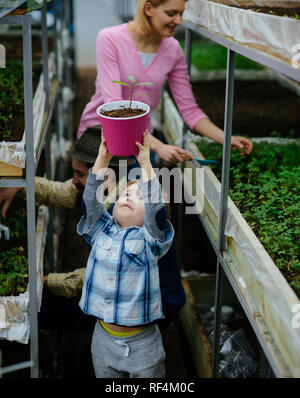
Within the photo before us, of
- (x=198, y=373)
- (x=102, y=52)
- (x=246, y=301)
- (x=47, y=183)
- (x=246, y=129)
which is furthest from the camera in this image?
(x=246, y=129)

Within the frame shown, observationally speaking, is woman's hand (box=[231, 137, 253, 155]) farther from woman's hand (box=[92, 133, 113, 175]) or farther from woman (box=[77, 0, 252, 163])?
woman's hand (box=[92, 133, 113, 175])

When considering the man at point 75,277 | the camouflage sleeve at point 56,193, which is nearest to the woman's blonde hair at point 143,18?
the man at point 75,277

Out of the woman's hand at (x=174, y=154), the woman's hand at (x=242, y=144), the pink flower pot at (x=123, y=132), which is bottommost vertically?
the woman's hand at (x=242, y=144)

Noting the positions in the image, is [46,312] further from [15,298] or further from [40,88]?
[40,88]

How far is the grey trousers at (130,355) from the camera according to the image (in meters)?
2.18

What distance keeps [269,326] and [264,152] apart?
161 cm

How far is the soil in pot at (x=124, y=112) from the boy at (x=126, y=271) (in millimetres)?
117

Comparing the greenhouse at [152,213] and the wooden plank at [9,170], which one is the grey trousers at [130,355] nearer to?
the greenhouse at [152,213]

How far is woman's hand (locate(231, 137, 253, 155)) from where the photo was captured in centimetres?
284

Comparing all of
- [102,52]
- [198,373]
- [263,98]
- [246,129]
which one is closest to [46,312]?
[198,373]

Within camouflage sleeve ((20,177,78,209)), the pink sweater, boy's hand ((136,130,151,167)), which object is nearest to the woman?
the pink sweater

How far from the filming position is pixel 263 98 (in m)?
4.96

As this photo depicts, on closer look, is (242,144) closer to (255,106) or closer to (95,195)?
(95,195)

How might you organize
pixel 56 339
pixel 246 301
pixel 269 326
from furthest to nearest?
pixel 56 339 < pixel 246 301 < pixel 269 326
